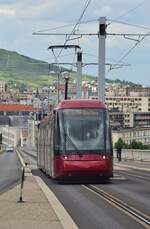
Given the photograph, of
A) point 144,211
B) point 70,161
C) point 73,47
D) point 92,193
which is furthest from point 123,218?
point 73,47

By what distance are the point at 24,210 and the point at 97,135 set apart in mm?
11916

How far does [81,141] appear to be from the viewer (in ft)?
97.0

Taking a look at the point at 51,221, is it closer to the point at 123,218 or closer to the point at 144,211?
the point at 123,218

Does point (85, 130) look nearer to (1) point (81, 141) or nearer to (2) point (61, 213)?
(1) point (81, 141)

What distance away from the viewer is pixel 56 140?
29844 mm

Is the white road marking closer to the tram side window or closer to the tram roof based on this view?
the tram side window

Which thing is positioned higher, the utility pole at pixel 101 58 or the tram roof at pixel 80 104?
the utility pole at pixel 101 58

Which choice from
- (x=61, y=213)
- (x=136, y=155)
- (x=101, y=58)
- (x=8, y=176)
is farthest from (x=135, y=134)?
(x=61, y=213)

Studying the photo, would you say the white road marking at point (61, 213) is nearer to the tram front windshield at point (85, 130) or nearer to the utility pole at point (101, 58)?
the tram front windshield at point (85, 130)

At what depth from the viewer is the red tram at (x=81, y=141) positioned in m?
29.2

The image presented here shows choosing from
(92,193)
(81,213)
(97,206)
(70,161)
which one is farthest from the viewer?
(70,161)

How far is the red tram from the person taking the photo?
2916 centimetres

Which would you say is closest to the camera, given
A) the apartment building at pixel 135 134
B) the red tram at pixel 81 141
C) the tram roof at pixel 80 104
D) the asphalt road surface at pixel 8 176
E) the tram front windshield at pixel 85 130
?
the red tram at pixel 81 141

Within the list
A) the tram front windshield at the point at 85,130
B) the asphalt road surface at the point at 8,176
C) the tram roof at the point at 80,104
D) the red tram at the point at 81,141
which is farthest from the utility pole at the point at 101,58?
the tram front windshield at the point at 85,130
